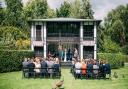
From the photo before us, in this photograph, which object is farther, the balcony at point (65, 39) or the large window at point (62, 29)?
the large window at point (62, 29)

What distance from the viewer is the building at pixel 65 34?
156 feet

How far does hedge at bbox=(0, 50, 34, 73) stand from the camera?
3428 centimetres

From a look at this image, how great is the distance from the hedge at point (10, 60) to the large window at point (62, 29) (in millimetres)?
12161

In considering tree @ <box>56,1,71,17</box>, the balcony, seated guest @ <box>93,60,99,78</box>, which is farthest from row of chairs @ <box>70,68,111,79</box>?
tree @ <box>56,1,71,17</box>

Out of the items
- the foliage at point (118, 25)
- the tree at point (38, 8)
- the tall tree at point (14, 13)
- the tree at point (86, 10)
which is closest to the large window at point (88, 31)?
the tall tree at point (14, 13)

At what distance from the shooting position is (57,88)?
22.3m

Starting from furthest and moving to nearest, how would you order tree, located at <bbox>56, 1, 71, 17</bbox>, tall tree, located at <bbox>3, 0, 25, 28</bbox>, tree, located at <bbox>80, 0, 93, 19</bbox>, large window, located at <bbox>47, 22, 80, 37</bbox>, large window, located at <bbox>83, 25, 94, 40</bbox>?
A: tree, located at <bbox>56, 1, 71, 17</bbox> → tree, located at <bbox>80, 0, 93, 19</bbox> → tall tree, located at <bbox>3, 0, 25, 28</bbox> → large window, located at <bbox>47, 22, 80, 37</bbox> → large window, located at <bbox>83, 25, 94, 40</bbox>

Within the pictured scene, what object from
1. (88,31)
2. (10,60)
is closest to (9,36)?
(88,31)

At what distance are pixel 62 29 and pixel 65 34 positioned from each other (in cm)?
84

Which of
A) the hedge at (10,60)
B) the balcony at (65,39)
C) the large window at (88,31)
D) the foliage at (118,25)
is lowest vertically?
the hedge at (10,60)

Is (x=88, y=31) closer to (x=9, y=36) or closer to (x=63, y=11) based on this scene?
(x=9, y=36)

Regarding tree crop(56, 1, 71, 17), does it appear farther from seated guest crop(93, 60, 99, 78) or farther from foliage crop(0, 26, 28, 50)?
seated guest crop(93, 60, 99, 78)

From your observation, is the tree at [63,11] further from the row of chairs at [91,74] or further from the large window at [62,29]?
the row of chairs at [91,74]

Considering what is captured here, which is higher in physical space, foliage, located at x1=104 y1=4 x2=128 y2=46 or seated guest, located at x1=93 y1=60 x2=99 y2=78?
foliage, located at x1=104 y1=4 x2=128 y2=46
